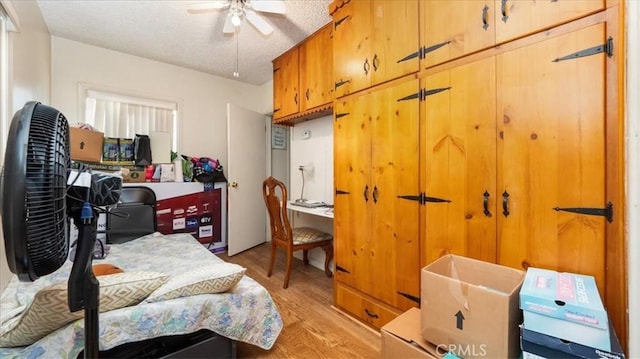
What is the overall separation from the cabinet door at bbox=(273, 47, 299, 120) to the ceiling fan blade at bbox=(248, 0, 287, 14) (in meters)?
0.92

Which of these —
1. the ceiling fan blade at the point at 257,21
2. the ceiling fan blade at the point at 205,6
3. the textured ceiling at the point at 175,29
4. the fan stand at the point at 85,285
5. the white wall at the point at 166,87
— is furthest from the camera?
the white wall at the point at 166,87

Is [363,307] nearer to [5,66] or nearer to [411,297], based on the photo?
[411,297]

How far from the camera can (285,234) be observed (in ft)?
8.50

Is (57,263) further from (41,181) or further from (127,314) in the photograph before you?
(127,314)

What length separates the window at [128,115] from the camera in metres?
3.01

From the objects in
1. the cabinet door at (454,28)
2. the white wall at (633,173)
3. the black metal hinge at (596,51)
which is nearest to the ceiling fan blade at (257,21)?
the cabinet door at (454,28)

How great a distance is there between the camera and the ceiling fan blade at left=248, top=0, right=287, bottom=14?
1949 mm

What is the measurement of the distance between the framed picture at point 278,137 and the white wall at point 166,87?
1.05ft

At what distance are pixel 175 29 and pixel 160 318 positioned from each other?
266cm

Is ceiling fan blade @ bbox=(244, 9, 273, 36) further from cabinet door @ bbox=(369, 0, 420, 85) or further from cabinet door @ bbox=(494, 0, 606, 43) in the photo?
cabinet door @ bbox=(494, 0, 606, 43)

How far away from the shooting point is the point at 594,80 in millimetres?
1001

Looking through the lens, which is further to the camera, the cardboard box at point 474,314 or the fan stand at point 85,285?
the cardboard box at point 474,314

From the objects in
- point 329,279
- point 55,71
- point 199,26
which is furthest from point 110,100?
point 329,279

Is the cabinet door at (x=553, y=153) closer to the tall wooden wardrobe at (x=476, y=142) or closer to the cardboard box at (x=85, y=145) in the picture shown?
the tall wooden wardrobe at (x=476, y=142)
